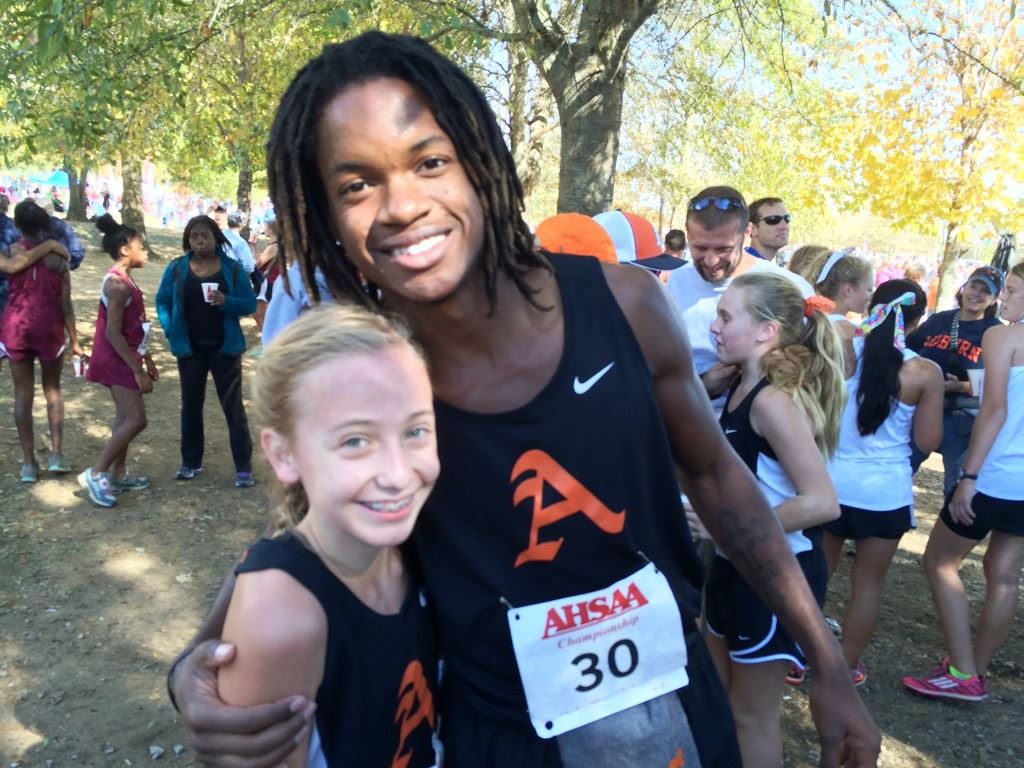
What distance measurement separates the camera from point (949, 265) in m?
11.1

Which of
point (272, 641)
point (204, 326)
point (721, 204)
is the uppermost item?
point (721, 204)

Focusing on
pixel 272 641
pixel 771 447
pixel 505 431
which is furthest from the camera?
pixel 771 447

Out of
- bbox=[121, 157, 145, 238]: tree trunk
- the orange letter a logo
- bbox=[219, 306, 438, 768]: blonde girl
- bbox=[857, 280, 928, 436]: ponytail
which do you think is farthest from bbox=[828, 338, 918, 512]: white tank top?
bbox=[121, 157, 145, 238]: tree trunk

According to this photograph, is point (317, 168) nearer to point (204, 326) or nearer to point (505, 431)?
point (505, 431)

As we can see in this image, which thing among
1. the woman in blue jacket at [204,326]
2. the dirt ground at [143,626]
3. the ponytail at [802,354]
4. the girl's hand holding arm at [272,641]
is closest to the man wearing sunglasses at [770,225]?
the dirt ground at [143,626]

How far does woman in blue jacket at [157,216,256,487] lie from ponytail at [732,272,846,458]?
14.6 feet

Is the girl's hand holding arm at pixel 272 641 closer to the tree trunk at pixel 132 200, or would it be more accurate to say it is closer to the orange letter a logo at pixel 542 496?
the orange letter a logo at pixel 542 496

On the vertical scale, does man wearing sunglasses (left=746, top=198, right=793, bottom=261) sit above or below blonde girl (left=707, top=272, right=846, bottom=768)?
above

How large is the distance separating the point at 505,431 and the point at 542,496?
123 mm

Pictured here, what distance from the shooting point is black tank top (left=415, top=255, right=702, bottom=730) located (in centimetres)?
141

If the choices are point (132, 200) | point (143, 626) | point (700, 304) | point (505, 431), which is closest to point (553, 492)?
point (505, 431)

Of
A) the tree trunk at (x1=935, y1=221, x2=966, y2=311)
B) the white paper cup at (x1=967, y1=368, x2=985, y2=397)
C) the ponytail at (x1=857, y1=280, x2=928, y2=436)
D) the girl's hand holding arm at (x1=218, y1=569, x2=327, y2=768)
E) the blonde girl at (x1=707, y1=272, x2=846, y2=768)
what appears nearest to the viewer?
the girl's hand holding arm at (x1=218, y1=569, x2=327, y2=768)

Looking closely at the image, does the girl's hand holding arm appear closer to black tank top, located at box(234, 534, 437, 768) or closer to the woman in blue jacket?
black tank top, located at box(234, 534, 437, 768)

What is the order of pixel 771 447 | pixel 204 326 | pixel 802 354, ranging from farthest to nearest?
pixel 204 326 → pixel 802 354 → pixel 771 447
